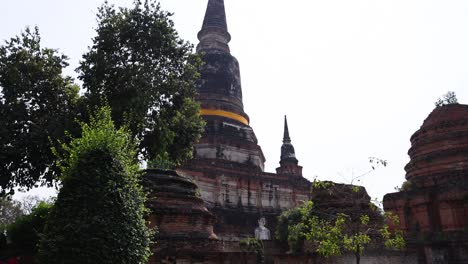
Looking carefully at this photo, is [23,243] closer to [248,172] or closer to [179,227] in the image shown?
[179,227]

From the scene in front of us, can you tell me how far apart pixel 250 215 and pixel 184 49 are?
1588 centimetres

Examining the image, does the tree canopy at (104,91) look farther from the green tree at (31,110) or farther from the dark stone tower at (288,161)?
the dark stone tower at (288,161)

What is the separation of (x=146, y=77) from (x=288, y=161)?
84.0ft

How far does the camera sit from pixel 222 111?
112 feet

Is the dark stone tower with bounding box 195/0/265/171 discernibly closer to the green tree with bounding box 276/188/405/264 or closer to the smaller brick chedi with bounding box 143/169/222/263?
the green tree with bounding box 276/188/405/264

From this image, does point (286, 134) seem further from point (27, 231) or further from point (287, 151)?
point (27, 231)

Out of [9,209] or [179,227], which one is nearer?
[179,227]

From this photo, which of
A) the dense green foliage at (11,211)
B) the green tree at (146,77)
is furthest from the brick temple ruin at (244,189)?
the dense green foliage at (11,211)

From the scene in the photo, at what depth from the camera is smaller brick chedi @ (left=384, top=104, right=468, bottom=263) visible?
18.0 m

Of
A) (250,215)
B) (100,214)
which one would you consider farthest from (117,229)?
(250,215)

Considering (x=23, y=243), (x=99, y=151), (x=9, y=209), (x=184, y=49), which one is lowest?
(x=23, y=243)

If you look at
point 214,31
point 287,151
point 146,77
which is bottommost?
point 146,77

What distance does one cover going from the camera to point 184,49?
1927cm

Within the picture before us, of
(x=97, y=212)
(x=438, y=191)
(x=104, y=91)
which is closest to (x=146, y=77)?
(x=104, y=91)
